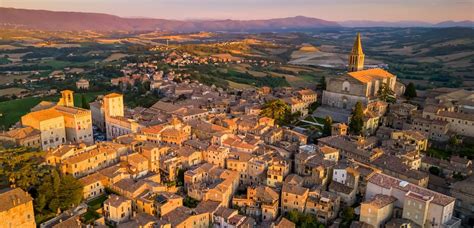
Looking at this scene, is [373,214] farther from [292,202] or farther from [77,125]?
[77,125]

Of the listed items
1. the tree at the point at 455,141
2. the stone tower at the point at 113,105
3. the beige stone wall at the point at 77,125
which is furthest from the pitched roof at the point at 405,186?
the stone tower at the point at 113,105

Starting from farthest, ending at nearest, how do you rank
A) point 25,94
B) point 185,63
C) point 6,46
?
point 6,46, point 185,63, point 25,94

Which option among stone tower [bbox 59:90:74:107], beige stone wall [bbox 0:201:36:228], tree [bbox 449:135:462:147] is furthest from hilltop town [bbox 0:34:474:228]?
stone tower [bbox 59:90:74:107]

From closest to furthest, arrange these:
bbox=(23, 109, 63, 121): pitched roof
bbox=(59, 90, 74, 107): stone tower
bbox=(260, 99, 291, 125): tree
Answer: bbox=(23, 109, 63, 121): pitched roof < bbox=(59, 90, 74, 107): stone tower < bbox=(260, 99, 291, 125): tree

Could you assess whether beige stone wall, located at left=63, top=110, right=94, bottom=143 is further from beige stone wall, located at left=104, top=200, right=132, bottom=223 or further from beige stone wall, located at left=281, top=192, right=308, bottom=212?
beige stone wall, located at left=281, top=192, right=308, bottom=212

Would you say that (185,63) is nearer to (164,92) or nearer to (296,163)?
(164,92)

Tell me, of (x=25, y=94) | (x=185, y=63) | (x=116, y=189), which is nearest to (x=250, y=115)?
(x=116, y=189)
